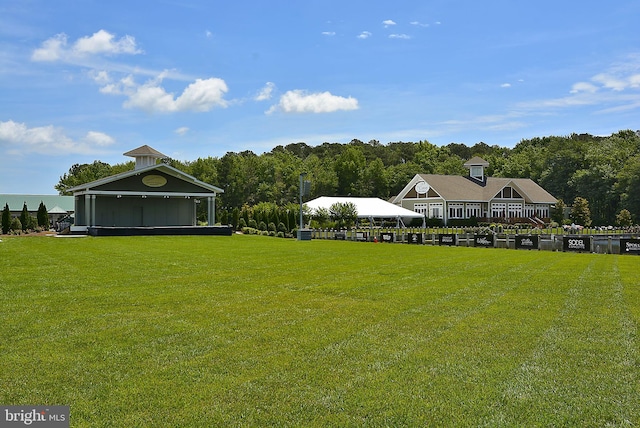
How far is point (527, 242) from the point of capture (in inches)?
1240

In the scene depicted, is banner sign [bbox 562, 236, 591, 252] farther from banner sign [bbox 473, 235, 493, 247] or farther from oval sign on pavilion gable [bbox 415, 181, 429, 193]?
oval sign on pavilion gable [bbox 415, 181, 429, 193]

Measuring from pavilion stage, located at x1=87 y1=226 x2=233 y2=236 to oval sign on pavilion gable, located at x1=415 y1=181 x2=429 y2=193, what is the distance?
3479 cm

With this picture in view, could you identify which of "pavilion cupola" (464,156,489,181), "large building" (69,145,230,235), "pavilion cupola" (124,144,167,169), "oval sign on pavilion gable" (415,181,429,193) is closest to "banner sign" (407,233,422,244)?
"large building" (69,145,230,235)

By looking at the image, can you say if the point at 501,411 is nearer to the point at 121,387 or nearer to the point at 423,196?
the point at 121,387

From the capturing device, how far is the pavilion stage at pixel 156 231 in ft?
121

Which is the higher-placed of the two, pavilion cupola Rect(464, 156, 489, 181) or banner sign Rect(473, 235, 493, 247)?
pavilion cupola Rect(464, 156, 489, 181)

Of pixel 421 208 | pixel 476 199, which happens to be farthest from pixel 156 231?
pixel 476 199

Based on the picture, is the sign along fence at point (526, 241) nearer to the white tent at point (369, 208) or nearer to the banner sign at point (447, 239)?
the banner sign at point (447, 239)

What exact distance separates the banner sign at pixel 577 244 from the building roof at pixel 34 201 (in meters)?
60.2

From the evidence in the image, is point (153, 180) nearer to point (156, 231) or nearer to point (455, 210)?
point (156, 231)

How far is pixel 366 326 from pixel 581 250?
24.7 meters

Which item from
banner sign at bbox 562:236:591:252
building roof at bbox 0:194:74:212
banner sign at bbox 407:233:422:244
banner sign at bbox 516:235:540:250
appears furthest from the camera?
building roof at bbox 0:194:74:212

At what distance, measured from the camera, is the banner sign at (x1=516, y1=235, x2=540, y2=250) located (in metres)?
31.1

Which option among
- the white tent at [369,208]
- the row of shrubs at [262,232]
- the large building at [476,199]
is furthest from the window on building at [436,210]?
the row of shrubs at [262,232]
